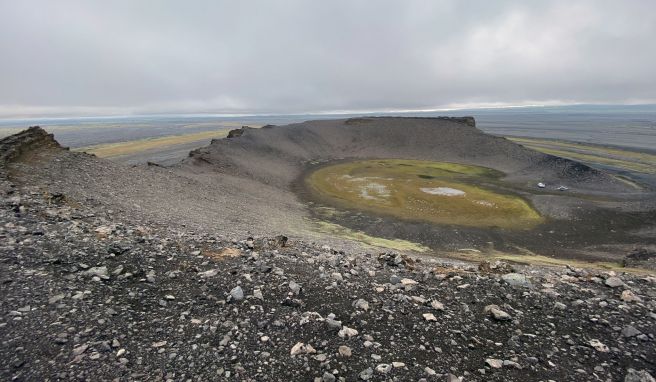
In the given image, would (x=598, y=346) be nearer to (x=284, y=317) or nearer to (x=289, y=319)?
(x=289, y=319)

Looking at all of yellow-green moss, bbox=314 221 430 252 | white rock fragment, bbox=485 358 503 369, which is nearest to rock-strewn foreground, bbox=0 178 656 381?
white rock fragment, bbox=485 358 503 369

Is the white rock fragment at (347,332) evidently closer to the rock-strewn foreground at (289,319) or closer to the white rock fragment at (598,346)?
the rock-strewn foreground at (289,319)

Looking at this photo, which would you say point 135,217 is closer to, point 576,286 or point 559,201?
point 576,286

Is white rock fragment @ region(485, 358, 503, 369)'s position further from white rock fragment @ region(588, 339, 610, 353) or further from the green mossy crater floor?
the green mossy crater floor

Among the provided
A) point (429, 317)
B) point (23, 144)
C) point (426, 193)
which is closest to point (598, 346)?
point (429, 317)

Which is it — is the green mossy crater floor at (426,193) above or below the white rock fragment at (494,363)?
below

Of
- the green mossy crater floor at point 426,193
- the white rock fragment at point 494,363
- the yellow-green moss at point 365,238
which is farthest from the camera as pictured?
the green mossy crater floor at point 426,193

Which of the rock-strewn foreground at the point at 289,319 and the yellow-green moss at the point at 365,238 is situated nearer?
the rock-strewn foreground at the point at 289,319

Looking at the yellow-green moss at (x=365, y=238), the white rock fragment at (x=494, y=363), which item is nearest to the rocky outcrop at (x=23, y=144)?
the yellow-green moss at (x=365, y=238)
